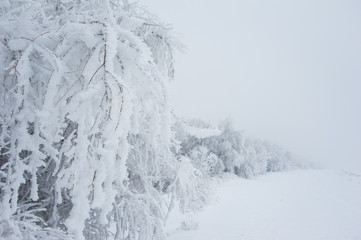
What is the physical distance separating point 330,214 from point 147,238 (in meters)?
14.1

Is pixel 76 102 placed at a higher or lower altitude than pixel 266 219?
higher

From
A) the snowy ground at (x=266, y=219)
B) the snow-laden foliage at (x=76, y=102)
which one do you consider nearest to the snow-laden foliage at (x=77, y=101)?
the snow-laden foliage at (x=76, y=102)

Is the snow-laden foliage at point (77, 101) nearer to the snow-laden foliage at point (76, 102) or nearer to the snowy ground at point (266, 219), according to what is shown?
the snow-laden foliage at point (76, 102)

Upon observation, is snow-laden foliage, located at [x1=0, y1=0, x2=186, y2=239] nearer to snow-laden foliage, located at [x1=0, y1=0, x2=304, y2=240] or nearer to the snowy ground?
snow-laden foliage, located at [x1=0, y1=0, x2=304, y2=240]

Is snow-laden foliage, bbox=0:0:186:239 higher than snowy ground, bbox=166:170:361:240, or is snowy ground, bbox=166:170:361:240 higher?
snow-laden foliage, bbox=0:0:186:239

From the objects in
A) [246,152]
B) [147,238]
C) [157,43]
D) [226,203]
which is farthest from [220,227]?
[246,152]

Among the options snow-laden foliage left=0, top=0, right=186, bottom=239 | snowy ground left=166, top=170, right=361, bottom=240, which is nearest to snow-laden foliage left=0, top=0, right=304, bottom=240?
snow-laden foliage left=0, top=0, right=186, bottom=239

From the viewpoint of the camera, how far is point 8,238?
143cm

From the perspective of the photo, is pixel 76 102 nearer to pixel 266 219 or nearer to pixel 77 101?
pixel 77 101

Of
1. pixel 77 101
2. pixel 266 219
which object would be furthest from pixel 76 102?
pixel 266 219

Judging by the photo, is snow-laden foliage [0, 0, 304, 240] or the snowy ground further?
the snowy ground

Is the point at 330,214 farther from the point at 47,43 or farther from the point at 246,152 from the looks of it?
the point at 47,43

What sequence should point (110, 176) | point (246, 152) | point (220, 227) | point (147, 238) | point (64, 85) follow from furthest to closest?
point (246, 152)
point (220, 227)
point (147, 238)
point (64, 85)
point (110, 176)

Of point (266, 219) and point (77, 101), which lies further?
point (266, 219)
